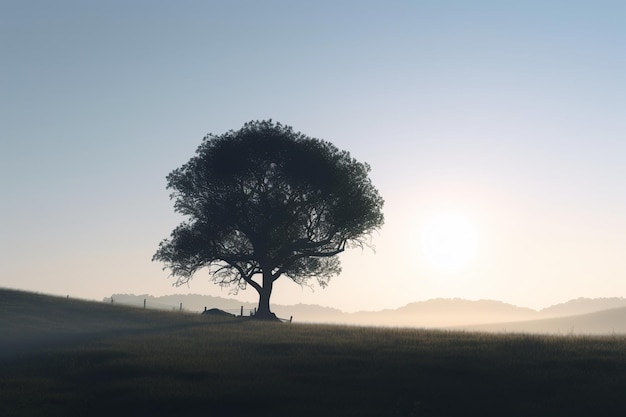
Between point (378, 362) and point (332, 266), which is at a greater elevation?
point (332, 266)

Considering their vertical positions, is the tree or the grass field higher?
the tree

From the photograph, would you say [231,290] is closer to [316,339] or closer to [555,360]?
[316,339]

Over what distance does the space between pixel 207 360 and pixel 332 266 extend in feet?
124

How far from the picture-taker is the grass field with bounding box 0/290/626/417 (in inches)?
1095

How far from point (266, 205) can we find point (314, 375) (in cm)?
3634

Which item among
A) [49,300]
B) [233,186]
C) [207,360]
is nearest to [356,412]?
[207,360]

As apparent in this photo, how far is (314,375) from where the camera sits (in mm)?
33125

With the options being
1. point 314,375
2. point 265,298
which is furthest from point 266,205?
point 314,375

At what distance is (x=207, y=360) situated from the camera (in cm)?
3728

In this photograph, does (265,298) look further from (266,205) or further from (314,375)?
(314,375)

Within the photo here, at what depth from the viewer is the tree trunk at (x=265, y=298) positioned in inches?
2768

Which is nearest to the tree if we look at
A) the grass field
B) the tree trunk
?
the tree trunk

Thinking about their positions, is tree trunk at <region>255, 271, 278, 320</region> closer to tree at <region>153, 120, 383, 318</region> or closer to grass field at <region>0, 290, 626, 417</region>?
tree at <region>153, 120, 383, 318</region>

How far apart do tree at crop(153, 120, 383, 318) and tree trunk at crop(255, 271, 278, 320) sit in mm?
47
